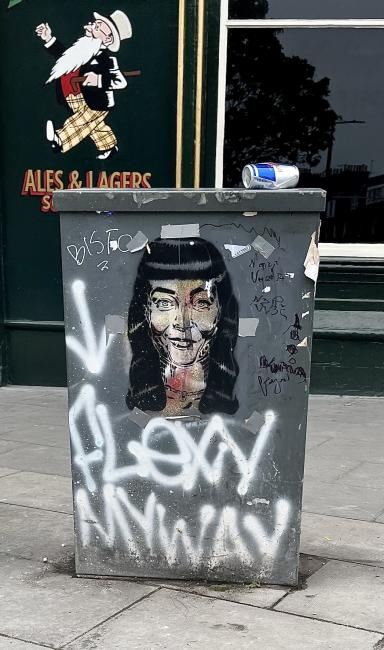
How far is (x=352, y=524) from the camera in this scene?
4.62 metres

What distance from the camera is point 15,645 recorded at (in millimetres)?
3223

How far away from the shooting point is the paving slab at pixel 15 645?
3197 mm

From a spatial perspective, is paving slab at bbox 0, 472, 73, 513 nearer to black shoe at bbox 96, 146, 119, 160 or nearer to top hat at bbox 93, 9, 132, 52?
black shoe at bbox 96, 146, 119, 160

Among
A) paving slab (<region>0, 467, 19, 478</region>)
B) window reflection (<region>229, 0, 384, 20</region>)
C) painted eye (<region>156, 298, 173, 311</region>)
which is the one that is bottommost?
paving slab (<region>0, 467, 19, 478</region>)

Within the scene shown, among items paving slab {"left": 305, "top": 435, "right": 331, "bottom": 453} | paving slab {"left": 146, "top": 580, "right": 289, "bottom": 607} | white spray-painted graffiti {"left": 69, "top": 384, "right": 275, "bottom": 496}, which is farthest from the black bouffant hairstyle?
paving slab {"left": 305, "top": 435, "right": 331, "bottom": 453}

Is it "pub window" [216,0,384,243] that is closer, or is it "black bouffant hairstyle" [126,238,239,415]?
"black bouffant hairstyle" [126,238,239,415]

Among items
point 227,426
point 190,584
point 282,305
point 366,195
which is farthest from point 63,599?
point 366,195

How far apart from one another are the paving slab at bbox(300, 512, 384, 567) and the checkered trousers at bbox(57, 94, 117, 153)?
4.65m

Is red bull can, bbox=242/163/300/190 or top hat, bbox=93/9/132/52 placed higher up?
top hat, bbox=93/9/132/52

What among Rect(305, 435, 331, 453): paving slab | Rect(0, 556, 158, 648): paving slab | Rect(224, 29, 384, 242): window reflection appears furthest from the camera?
Rect(224, 29, 384, 242): window reflection

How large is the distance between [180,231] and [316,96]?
15.8 feet

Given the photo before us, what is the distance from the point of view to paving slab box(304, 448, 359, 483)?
5496mm

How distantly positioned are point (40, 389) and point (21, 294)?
1048mm

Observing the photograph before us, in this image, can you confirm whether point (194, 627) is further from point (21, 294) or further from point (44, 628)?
point (21, 294)
